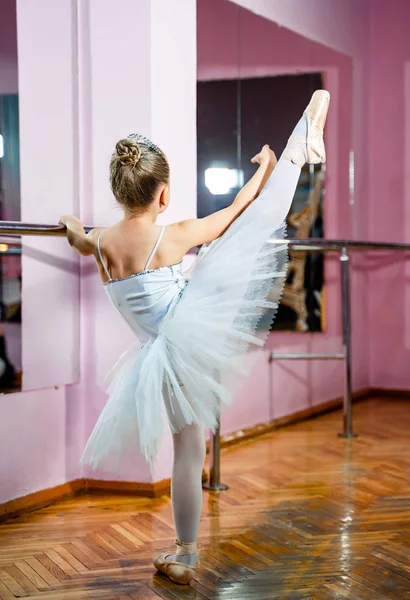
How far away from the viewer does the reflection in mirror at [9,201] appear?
2.76 meters

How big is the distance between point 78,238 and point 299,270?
2.38 meters

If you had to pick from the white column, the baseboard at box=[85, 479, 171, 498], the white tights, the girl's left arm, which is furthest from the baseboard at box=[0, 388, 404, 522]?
the girl's left arm

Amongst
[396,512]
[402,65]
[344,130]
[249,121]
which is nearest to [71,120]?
[249,121]

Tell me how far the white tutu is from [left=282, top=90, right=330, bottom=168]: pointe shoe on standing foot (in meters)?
0.03

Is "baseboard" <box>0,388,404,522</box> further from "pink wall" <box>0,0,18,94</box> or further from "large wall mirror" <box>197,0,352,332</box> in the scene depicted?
"pink wall" <box>0,0,18,94</box>

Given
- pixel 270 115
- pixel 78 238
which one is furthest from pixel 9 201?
pixel 270 115

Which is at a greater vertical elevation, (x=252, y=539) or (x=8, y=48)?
(x=8, y=48)

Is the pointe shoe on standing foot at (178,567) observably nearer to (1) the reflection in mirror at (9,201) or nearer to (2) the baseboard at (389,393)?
(1) the reflection in mirror at (9,201)

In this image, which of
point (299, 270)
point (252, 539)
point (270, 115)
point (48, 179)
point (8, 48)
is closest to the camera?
point (252, 539)

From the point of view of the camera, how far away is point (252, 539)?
2.44 m

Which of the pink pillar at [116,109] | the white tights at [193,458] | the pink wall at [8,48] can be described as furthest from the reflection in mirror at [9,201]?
the white tights at [193,458]

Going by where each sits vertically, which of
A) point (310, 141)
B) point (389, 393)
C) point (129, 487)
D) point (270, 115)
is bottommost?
point (389, 393)

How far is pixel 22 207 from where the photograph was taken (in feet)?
9.37

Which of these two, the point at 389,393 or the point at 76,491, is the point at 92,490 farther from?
the point at 389,393
